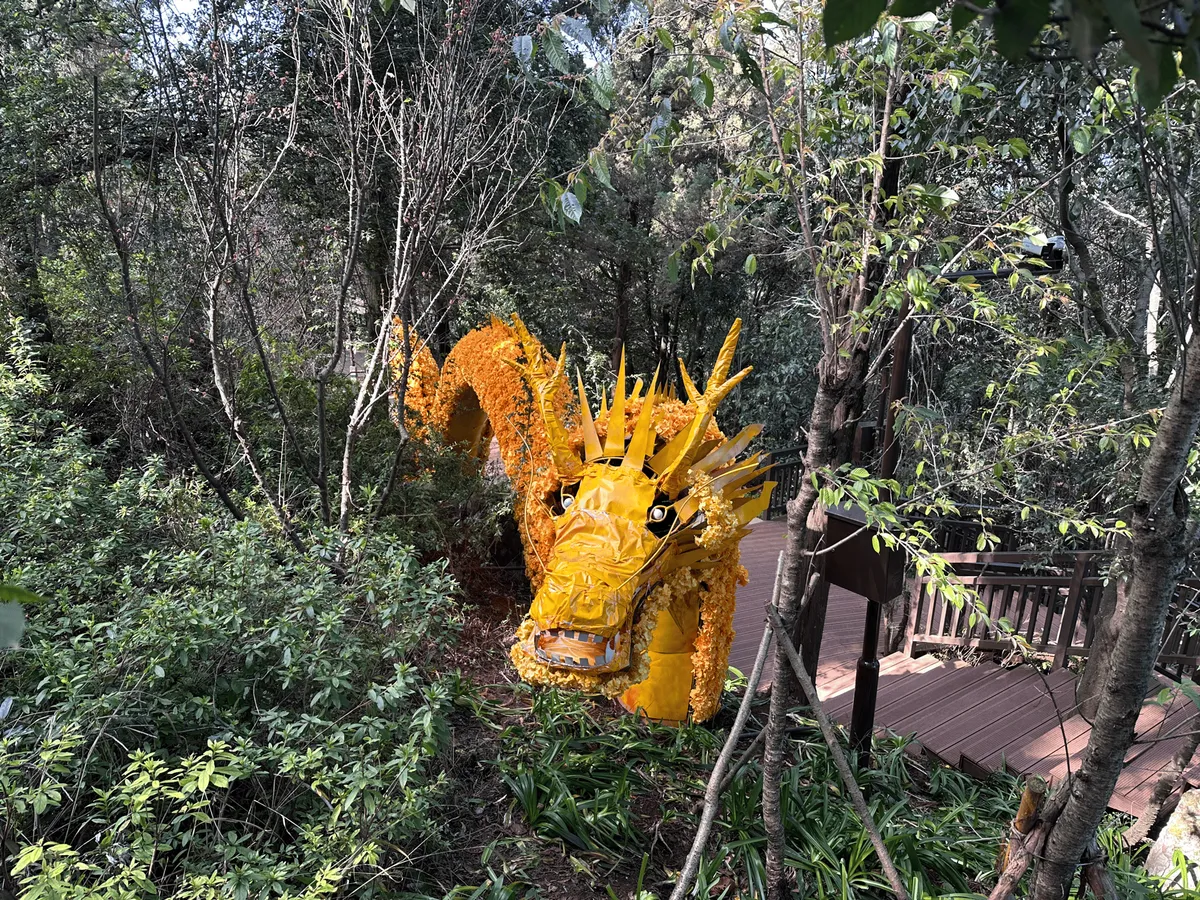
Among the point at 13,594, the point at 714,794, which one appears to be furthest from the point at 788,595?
the point at 13,594

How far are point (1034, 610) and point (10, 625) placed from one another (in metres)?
7.04

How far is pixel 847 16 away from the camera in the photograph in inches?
24.7

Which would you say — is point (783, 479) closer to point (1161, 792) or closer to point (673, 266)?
point (1161, 792)

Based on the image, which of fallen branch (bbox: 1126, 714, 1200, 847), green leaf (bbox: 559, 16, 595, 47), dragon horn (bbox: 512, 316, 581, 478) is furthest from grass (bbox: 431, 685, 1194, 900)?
green leaf (bbox: 559, 16, 595, 47)

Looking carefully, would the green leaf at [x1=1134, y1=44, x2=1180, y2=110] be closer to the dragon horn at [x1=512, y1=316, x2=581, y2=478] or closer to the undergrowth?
the undergrowth

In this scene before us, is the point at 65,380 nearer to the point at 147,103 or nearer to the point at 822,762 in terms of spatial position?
the point at 147,103

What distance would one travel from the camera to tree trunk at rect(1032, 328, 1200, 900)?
4.36ft

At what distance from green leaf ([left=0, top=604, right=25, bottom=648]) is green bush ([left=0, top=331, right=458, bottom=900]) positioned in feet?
4.43

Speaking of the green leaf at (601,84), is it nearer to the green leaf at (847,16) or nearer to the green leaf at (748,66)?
the green leaf at (748,66)

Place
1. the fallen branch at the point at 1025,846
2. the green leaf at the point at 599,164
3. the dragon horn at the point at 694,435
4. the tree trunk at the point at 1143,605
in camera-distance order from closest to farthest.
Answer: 1. the tree trunk at the point at 1143,605
2. the fallen branch at the point at 1025,846
3. the green leaf at the point at 599,164
4. the dragon horn at the point at 694,435

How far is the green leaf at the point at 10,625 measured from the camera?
658mm

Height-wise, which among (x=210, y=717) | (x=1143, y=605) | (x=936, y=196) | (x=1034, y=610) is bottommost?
(x=1034, y=610)

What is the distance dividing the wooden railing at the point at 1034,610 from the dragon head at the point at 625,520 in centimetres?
244

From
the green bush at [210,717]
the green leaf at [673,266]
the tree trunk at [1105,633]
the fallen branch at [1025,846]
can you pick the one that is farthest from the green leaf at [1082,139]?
the tree trunk at [1105,633]
